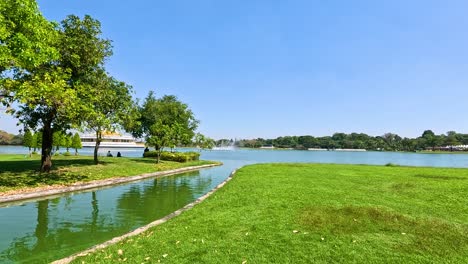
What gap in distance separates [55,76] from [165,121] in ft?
126

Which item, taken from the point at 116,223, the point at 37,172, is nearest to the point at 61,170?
the point at 37,172

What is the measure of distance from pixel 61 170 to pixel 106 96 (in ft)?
22.7

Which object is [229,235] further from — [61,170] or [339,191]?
[61,170]

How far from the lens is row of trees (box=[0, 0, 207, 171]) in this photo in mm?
15852

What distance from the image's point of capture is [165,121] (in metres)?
58.0

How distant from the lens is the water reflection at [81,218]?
32.3 ft

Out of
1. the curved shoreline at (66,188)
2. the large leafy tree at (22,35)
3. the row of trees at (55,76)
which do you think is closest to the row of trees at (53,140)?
the row of trees at (55,76)

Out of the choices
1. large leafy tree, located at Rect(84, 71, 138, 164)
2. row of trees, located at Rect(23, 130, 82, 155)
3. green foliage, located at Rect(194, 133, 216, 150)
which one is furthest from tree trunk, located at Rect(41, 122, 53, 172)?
green foliage, located at Rect(194, 133, 216, 150)

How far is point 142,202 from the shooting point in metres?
18.0

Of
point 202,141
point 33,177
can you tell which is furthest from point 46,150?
point 202,141

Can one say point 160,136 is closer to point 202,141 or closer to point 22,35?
point 202,141

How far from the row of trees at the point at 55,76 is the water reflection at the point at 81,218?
17.2 feet

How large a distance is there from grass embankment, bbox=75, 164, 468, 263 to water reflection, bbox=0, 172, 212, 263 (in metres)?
2.27

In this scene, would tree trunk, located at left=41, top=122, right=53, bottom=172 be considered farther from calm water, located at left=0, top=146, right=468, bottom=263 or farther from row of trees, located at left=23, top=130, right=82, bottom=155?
row of trees, located at left=23, top=130, right=82, bottom=155
